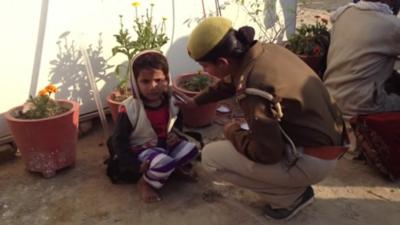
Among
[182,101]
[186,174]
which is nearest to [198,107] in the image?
[182,101]

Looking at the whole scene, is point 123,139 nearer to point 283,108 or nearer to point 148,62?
point 148,62

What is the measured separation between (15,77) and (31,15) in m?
0.51

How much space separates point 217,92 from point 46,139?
4.25 feet

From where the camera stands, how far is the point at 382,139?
3.46 meters

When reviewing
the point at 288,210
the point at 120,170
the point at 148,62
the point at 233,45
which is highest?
the point at 233,45

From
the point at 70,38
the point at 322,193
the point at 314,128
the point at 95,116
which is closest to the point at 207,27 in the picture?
the point at 314,128

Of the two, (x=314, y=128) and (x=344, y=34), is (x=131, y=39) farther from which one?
(x=314, y=128)

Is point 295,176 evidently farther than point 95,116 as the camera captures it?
No

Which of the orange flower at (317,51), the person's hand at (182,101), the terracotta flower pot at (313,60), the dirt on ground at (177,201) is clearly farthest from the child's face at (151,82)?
the orange flower at (317,51)

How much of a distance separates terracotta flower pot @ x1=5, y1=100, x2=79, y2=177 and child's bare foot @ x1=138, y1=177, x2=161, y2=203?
2.27 feet

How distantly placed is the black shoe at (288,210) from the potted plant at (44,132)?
1565 mm

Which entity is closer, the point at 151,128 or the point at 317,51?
the point at 151,128

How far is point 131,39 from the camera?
14.3ft

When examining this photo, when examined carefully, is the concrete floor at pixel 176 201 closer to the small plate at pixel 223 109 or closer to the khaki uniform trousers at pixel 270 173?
the khaki uniform trousers at pixel 270 173
